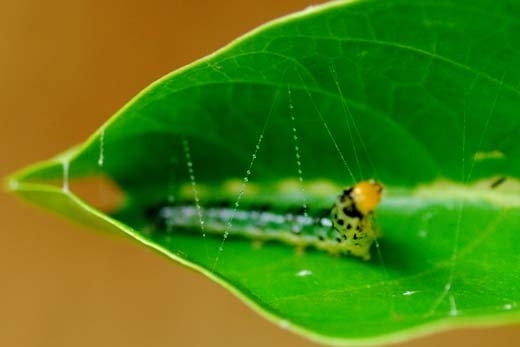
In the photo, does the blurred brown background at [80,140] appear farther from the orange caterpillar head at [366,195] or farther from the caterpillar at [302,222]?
the orange caterpillar head at [366,195]

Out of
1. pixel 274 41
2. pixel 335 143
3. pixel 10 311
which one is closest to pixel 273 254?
pixel 335 143

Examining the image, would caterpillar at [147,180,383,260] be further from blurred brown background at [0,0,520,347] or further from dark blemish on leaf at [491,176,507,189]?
blurred brown background at [0,0,520,347]

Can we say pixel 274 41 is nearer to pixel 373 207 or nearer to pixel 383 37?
pixel 383 37

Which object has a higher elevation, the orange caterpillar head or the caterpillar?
the orange caterpillar head

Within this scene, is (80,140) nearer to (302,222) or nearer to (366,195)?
(302,222)

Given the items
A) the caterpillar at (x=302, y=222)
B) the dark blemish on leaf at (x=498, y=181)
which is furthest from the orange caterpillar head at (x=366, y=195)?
the dark blemish on leaf at (x=498, y=181)

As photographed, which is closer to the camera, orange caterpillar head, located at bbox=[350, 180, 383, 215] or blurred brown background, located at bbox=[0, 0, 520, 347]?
orange caterpillar head, located at bbox=[350, 180, 383, 215]

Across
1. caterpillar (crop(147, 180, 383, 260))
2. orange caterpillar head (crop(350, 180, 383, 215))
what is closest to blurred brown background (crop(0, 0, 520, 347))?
caterpillar (crop(147, 180, 383, 260))
